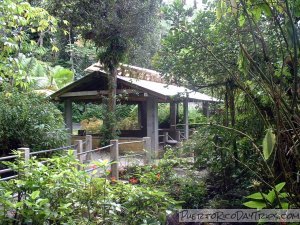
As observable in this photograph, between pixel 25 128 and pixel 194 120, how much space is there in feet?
14.2

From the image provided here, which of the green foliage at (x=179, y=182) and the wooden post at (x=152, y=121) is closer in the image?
the green foliage at (x=179, y=182)

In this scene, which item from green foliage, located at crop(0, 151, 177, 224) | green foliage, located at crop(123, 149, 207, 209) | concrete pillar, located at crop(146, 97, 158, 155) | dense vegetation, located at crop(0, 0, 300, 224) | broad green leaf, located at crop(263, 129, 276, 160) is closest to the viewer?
broad green leaf, located at crop(263, 129, 276, 160)

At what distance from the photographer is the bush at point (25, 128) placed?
8836mm

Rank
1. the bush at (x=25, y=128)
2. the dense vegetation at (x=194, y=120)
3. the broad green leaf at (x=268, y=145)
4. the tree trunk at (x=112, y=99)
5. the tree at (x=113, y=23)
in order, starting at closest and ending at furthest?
1. the broad green leaf at (x=268, y=145)
2. the dense vegetation at (x=194, y=120)
3. the bush at (x=25, y=128)
4. the tree at (x=113, y=23)
5. the tree trunk at (x=112, y=99)

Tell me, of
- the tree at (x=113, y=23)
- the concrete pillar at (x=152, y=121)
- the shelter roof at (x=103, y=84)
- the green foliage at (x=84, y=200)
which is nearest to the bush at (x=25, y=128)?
the tree at (x=113, y=23)

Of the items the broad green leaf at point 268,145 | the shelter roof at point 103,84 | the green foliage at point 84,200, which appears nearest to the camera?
the broad green leaf at point 268,145

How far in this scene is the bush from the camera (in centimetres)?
884

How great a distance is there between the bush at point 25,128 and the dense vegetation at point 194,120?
3 centimetres

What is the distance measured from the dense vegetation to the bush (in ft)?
0.08

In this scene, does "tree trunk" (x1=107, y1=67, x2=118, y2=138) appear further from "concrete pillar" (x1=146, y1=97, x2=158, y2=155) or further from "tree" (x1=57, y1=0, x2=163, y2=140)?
"concrete pillar" (x1=146, y1=97, x2=158, y2=155)

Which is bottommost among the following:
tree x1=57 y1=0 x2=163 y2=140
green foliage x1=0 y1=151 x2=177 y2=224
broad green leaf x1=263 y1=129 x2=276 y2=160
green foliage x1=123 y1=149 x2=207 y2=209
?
green foliage x1=123 y1=149 x2=207 y2=209

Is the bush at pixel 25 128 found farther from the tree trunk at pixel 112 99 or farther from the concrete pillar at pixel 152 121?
the concrete pillar at pixel 152 121

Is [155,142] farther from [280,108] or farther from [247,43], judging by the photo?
[280,108]

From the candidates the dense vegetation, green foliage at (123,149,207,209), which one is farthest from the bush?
green foliage at (123,149,207,209)
